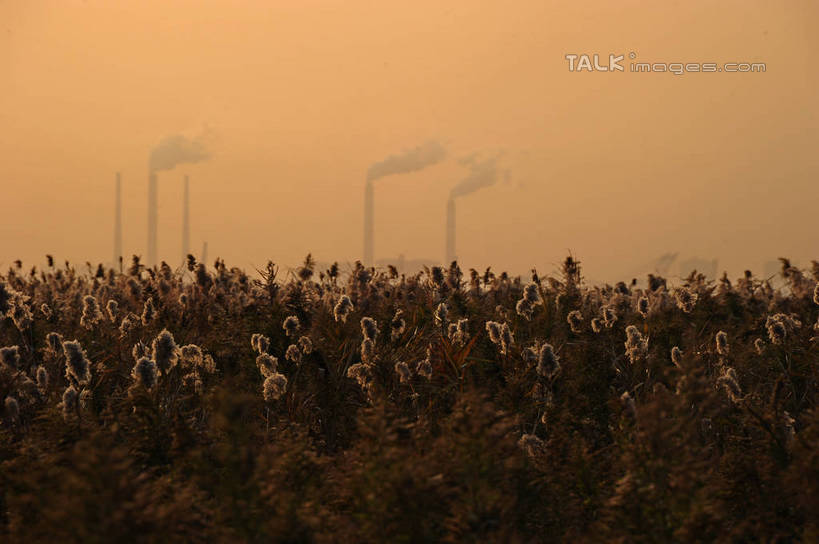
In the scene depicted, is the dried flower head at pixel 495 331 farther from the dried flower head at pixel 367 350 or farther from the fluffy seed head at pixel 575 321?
the fluffy seed head at pixel 575 321

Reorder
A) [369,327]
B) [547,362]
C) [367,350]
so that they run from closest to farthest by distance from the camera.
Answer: [547,362]
[367,350]
[369,327]

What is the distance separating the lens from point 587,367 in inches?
363

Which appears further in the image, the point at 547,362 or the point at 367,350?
the point at 367,350

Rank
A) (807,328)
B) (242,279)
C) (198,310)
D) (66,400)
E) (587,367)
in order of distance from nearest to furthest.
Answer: (66,400), (587,367), (807,328), (198,310), (242,279)

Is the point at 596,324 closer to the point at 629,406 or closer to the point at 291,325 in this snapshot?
the point at 291,325

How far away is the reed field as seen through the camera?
152 inches

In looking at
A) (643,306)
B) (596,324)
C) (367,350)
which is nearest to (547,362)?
(367,350)

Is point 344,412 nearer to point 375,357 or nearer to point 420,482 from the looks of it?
point 375,357

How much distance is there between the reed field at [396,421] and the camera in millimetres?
3859

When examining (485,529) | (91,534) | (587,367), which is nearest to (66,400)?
(91,534)

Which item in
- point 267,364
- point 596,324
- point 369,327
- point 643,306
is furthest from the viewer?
point 643,306

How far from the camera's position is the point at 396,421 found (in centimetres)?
464

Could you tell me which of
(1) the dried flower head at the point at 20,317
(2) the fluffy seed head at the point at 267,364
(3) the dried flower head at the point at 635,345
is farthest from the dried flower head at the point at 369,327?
(1) the dried flower head at the point at 20,317

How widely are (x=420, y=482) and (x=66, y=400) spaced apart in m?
3.53
